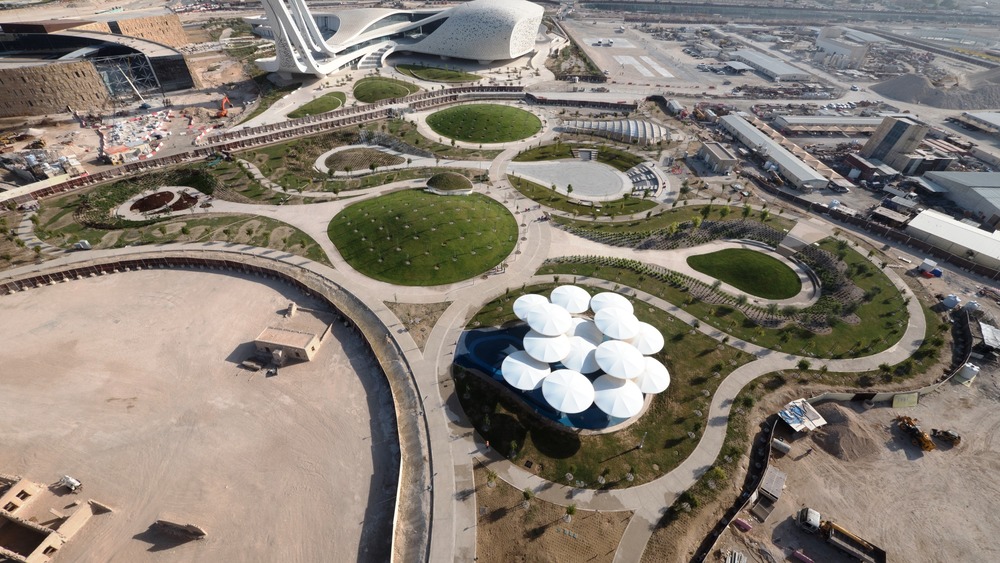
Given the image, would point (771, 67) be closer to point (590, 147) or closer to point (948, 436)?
point (590, 147)

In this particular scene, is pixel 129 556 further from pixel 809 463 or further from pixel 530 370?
pixel 809 463

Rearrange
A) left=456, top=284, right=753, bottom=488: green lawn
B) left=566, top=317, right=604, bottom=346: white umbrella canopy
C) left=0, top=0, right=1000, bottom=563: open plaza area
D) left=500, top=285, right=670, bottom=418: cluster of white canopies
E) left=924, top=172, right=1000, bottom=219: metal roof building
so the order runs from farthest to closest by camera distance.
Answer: left=924, top=172, right=1000, bottom=219: metal roof building, left=566, top=317, right=604, bottom=346: white umbrella canopy, left=500, top=285, right=670, bottom=418: cluster of white canopies, left=456, top=284, right=753, bottom=488: green lawn, left=0, top=0, right=1000, bottom=563: open plaza area

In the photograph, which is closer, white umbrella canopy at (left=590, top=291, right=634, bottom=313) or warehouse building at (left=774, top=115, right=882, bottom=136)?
white umbrella canopy at (left=590, top=291, right=634, bottom=313)

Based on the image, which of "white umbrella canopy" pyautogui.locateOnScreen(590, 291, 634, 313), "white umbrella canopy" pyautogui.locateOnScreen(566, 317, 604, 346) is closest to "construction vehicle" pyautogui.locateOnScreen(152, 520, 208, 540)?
"white umbrella canopy" pyautogui.locateOnScreen(566, 317, 604, 346)

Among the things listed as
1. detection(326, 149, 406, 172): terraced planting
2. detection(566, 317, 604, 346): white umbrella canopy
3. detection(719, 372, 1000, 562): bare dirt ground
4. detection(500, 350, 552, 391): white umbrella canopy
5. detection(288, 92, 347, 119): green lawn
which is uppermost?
detection(288, 92, 347, 119): green lawn

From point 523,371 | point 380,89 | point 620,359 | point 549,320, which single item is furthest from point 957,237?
point 380,89

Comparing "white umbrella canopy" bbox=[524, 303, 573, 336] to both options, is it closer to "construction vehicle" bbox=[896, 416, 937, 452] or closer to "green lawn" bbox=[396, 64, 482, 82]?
"construction vehicle" bbox=[896, 416, 937, 452]

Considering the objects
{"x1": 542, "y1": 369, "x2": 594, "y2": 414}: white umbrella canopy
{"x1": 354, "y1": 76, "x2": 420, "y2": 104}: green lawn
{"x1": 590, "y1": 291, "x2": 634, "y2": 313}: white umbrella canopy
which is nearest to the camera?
{"x1": 542, "y1": 369, "x2": 594, "y2": 414}: white umbrella canopy
